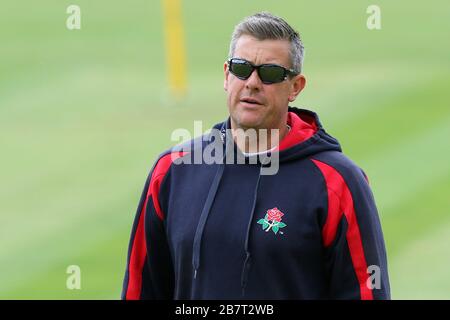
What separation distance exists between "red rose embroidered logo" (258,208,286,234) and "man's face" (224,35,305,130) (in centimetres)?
45

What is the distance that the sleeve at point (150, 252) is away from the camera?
6645 millimetres

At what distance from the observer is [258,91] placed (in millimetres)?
6512

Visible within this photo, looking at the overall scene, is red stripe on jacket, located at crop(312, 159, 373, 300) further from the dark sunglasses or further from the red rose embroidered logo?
the dark sunglasses

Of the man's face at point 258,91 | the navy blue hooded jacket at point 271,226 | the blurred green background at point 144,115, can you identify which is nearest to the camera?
the navy blue hooded jacket at point 271,226

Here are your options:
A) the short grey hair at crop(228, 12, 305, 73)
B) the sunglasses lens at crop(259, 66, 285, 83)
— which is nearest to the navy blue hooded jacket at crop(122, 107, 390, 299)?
the sunglasses lens at crop(259, 66, 285, 83)

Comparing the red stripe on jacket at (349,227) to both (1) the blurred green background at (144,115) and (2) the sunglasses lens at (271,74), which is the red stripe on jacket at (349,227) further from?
(1) the blurred green background at (144,115)

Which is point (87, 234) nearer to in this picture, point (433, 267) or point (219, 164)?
point (433, 267)

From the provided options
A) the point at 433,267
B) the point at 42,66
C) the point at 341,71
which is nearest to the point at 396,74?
the point at 341,71

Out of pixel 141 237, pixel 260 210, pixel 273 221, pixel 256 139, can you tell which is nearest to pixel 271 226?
pixel 273 221

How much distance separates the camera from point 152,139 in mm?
17016

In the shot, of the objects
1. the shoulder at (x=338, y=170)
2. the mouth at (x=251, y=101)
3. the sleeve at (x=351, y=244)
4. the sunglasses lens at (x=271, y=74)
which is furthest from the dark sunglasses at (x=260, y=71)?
the sleeve at (x=351, y=244)

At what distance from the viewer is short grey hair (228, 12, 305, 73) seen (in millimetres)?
6570

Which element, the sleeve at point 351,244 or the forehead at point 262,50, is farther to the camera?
the forehead at point 262,50
